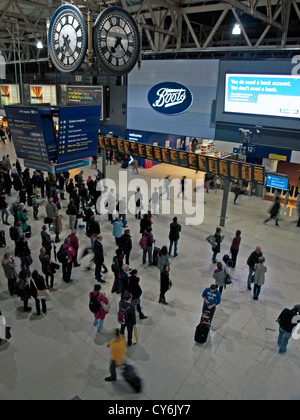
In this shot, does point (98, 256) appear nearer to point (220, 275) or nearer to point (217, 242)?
point (220, 275)

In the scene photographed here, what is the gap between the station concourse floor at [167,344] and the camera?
5.62 metres

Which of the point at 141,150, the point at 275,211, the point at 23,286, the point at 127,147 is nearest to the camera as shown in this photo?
the point at 23,286

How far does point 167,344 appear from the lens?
669cm

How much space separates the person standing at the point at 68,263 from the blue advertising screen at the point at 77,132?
85.8 inches

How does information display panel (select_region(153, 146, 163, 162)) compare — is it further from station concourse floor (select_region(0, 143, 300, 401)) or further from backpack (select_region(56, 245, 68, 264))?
backpack (select_region(56, 245, 68, 264))

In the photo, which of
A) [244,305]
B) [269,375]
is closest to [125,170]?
[244,305]

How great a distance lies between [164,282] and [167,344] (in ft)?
4.79

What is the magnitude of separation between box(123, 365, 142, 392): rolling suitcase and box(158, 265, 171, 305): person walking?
7.81 feet

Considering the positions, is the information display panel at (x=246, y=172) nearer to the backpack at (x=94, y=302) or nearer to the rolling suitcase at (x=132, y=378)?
the backpack at (x=94, y=302)

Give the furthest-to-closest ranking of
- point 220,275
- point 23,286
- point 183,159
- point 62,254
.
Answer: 1. point 183,159
2. point 62,254
3. point 220,275
4. point 23,286

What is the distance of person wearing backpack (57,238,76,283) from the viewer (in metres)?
8.13

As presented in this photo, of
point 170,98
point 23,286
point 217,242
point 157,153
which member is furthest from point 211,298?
point 170,98

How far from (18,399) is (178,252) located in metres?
6.49

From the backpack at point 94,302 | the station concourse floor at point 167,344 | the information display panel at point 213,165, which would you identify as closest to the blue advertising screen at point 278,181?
the information display panel at point 213,165
